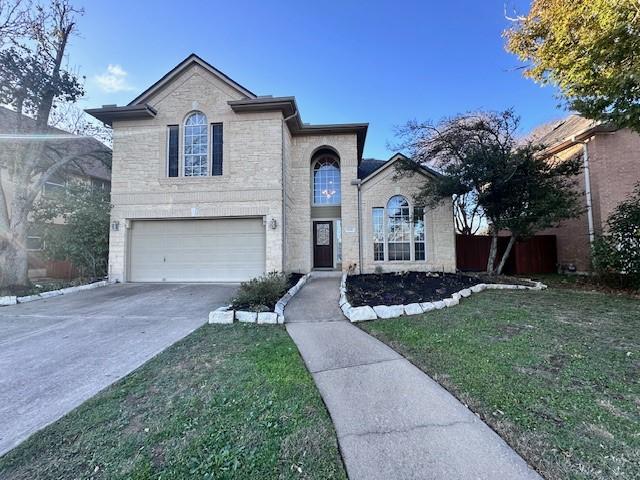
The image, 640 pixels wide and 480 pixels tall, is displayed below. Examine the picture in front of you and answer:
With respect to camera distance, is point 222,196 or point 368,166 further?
point 368,166

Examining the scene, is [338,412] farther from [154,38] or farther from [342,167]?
[154,38]

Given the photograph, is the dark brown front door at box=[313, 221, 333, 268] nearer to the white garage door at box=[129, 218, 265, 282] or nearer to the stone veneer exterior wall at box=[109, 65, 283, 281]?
the stone veneer exterior wall at box=[109, 65, 283, 281]

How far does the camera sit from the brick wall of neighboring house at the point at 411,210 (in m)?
13.0

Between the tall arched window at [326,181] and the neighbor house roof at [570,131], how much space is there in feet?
27.1

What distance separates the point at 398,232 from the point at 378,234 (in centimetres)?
89

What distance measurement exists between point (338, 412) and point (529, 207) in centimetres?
1156

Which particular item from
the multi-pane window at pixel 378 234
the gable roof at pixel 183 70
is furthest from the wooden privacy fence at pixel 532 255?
the gable roof at pixel 183 70

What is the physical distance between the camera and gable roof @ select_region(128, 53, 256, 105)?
1210cm

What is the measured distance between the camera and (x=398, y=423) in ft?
9.11

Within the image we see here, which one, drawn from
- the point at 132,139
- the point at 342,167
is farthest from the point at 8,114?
the point at 342,167

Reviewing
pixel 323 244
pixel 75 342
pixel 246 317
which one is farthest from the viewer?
pixel 323 244

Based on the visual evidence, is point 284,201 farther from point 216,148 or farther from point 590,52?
point 590,52

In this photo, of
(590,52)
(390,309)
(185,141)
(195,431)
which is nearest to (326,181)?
(185,141)

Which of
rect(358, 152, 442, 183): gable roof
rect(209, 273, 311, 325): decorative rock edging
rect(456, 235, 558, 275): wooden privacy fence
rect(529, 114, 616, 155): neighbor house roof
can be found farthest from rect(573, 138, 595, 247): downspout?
rect(209, 273, 311, 325): decorative rock edging
